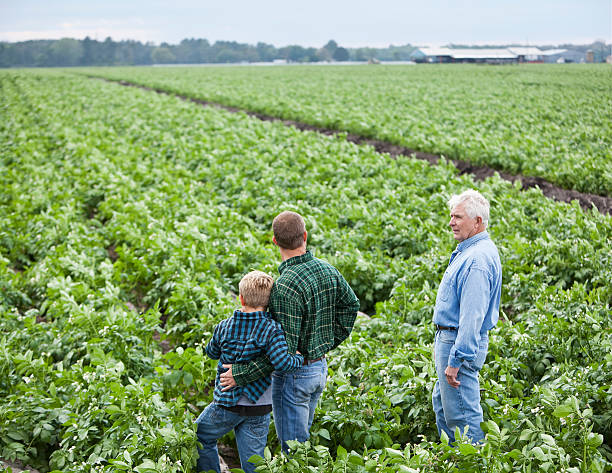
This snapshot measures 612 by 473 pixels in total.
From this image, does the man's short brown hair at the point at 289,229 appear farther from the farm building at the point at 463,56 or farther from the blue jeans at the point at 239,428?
the farm building at the point at 463,56

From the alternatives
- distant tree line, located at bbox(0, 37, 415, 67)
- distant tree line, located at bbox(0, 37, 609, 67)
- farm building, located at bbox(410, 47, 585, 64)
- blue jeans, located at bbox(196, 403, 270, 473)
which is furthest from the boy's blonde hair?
distant tree line, located at bbox(0, 37, 415, 67)

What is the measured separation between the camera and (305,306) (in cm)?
348

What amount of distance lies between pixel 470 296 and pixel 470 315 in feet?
0.42

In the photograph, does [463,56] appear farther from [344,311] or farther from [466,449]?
[466,449]

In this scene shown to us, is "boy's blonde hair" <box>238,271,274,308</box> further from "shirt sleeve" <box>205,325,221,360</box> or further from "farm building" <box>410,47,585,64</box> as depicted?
"farm building" <box>410,47,585,64</box>

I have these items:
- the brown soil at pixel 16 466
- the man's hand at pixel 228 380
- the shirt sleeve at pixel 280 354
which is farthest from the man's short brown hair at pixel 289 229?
the brown soil at pixel 16 466

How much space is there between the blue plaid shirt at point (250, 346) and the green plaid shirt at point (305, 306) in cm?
7

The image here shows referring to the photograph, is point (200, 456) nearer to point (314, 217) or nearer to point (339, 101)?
point (314, 217)

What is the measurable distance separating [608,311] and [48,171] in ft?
40.5

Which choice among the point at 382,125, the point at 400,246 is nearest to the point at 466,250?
the point at 400,246

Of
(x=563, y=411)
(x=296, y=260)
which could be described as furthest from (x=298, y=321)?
(x=563, y=411)

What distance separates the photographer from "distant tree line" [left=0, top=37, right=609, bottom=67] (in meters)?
144

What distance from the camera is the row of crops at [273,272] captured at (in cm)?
365

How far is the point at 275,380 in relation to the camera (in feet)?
11.8
